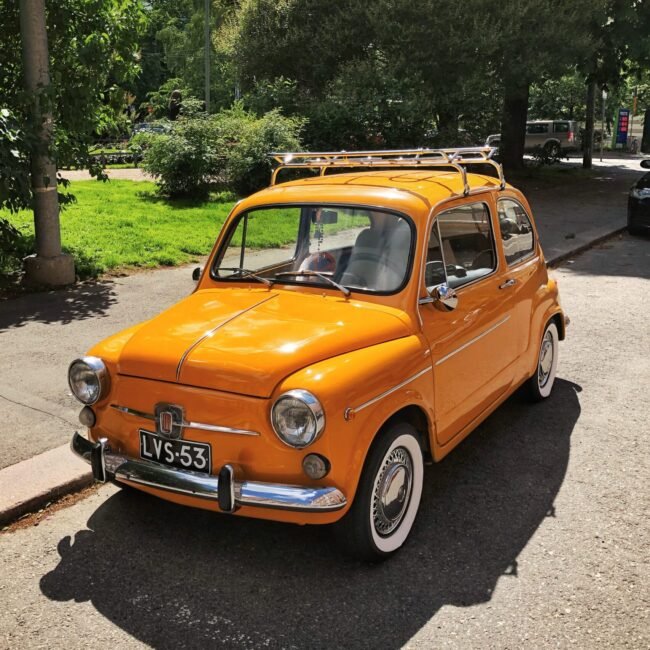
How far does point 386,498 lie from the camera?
3.71 metres

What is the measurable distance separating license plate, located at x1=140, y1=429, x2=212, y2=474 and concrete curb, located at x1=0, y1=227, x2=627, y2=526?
0.98 meters

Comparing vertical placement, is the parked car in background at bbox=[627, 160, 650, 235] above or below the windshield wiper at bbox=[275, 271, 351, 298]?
below

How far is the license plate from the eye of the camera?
3.53m

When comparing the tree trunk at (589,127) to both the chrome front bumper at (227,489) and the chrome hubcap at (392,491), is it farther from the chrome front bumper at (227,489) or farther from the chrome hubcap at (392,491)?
the chrome front bumper at (227,489)

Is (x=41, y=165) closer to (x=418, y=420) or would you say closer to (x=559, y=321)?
(x=559, y=321)

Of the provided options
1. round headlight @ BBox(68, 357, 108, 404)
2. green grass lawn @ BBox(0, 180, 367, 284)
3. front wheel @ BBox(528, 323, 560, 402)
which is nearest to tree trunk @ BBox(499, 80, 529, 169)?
green grass lawn @ BBox(0, 180, 367, 284)

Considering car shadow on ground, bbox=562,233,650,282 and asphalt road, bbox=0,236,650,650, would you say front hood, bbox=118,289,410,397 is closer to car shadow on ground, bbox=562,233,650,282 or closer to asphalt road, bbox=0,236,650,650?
asphalt road, bbox=0,236,650,650

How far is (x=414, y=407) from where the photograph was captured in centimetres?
391

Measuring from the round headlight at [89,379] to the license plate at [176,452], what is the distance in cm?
34

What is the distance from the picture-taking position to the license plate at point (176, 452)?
11.6ft

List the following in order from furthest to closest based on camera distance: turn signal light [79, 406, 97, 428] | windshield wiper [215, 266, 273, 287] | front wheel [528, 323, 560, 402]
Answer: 1. front wheel [528, 323, 560, 402]
2. windshield wiper [215, 266, 273, 287]
3. turn signal light [79, 406, 97, 428]

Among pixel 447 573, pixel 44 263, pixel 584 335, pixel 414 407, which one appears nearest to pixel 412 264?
pixel 414 407

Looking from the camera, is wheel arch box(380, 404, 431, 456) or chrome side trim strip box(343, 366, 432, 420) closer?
chrome side trim strip box(343, 366, 432, 420)

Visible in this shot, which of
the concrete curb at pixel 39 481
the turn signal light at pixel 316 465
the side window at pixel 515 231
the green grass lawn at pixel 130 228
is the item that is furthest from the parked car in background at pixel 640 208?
the turn signal light at pixel 316 465
